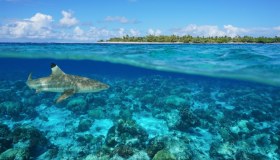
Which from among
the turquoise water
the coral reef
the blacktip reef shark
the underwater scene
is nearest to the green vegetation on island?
the turquoise water

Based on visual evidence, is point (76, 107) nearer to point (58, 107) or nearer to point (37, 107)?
point (58, 107)

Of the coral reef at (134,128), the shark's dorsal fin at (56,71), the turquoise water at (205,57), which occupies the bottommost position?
the coral reef at (134,128)

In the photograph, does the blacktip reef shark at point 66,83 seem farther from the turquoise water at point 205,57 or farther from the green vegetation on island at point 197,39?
the green vegetation on island at point 197,39

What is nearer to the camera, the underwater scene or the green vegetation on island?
the underwater scene

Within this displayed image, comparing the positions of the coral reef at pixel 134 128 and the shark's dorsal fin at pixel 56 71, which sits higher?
the shark's dorsal fin at pixel 56 71

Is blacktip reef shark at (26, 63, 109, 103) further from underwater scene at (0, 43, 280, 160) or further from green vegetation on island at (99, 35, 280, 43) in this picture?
green vegetation on island at (99, 35, 280, 43)

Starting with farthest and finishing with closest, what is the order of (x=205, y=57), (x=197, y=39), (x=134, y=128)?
(x=197, y=39) → (x=205, y=57) → (x=134, y=128)

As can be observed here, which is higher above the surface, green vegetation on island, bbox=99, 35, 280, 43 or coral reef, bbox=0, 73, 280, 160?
green vegetation on island, bbox=99, 35, 280, 43

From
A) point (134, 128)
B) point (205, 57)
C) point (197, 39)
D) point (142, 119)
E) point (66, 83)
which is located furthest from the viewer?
point (197, 39)

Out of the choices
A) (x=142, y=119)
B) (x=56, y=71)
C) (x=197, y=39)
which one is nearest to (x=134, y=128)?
(x=142, y=119)

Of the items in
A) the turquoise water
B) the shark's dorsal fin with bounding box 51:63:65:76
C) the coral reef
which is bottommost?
the coral reef

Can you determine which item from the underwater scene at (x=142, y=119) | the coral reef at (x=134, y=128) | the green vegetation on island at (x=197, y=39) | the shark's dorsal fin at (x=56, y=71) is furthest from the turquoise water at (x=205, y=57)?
the green vegetation on island at (x=197, y=39)

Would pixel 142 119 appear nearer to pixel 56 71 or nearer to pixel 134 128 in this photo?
pixel 134 128

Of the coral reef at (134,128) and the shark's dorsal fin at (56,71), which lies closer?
the shark's dorsal fin at (56,71)
